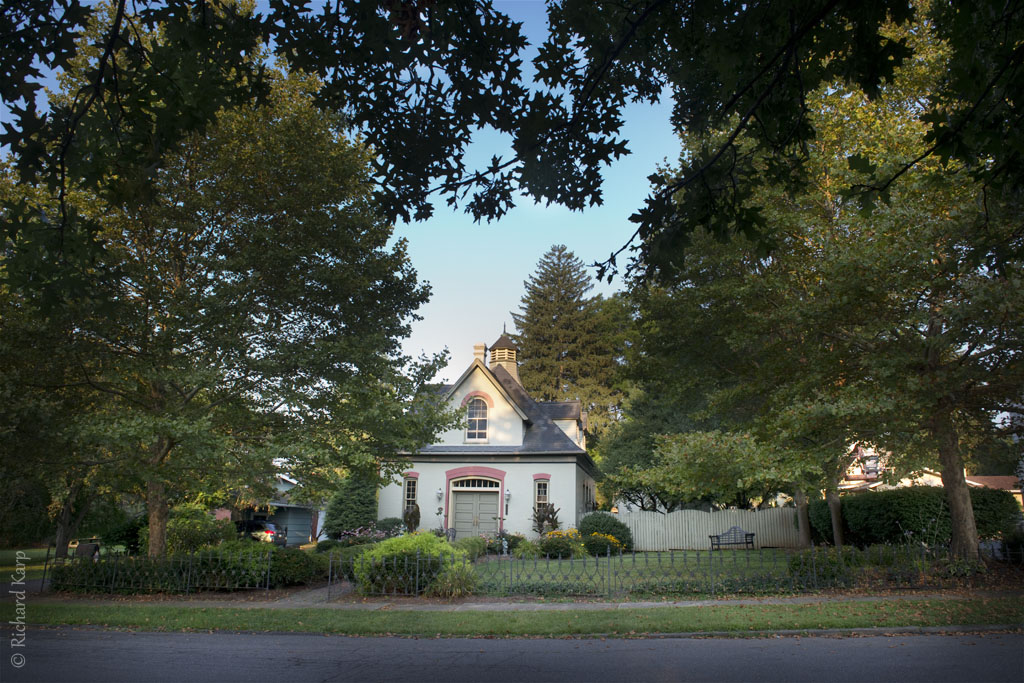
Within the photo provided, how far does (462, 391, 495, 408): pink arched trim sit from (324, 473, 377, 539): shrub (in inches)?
208

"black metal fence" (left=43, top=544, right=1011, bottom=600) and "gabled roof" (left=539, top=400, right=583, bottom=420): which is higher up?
"gabled roof" (left=539, top=400, right=583, bottom=420)

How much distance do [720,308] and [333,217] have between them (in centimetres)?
845

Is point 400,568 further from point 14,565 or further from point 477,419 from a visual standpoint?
point 14,565

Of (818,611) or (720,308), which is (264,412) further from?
(818,611)

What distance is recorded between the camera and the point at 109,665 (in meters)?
7.49

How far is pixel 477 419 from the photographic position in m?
27.6

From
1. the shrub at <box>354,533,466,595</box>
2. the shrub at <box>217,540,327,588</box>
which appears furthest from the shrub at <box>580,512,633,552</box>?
the shrub at <box>354,533,466,595</box>

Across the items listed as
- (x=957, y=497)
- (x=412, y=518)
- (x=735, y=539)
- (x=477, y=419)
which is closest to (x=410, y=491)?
(x=412, y=518)

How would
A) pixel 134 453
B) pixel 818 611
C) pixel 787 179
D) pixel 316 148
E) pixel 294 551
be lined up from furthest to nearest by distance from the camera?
pixel 294 551
pixel 316 148
pixel 134 453
pixel 818 611
pixel 787 179

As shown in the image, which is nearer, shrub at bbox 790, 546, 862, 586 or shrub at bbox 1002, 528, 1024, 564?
shrub at bbox 790, 546, 862, 586

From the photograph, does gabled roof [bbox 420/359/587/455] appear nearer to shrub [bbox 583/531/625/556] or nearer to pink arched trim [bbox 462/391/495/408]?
pink arched trim [bbox 462/391/495/408]

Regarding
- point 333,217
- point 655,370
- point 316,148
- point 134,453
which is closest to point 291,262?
point 333,217

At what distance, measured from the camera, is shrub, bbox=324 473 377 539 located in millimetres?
25828

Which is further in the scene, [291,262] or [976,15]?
[291,262]
